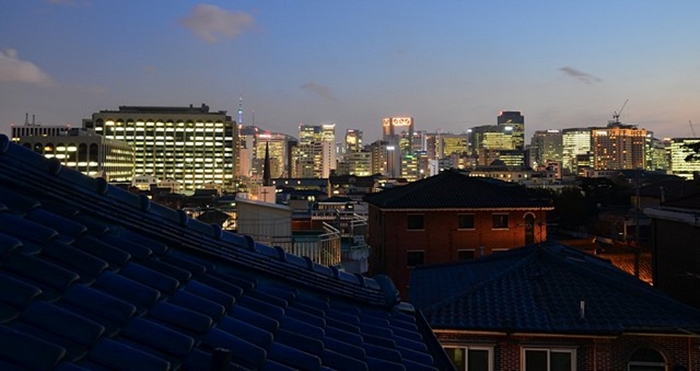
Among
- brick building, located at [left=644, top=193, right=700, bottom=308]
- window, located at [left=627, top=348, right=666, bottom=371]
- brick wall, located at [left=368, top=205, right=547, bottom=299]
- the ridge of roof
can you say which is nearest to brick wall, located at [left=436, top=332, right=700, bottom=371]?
window, located at [left=627, top=348, right=666, bottom=371]

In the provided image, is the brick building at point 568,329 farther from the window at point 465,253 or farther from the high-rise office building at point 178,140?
the high-rise office building at point 178,140

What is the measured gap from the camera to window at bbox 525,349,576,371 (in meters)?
12.0

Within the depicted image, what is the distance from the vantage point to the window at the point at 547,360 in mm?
12016

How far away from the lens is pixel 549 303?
12.8m

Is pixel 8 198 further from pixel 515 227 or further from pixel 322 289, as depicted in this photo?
pixel 515 227

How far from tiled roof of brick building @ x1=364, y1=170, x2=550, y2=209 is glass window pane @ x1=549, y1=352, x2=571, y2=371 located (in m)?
18.9

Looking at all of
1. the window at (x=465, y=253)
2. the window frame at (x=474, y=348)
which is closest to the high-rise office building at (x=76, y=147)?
the window at (x=465, y=253)

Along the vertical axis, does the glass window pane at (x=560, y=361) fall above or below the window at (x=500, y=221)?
below

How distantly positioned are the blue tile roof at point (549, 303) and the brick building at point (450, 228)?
1526 cm

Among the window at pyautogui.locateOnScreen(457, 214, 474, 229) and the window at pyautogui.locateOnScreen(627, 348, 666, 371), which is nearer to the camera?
the window at pyautogui.locateOnScreen(627, 348, 666, 371)

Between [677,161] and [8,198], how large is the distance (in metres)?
230

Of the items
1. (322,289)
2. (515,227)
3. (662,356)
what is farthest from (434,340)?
(515,227)

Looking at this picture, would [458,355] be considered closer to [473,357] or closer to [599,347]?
[473,357]

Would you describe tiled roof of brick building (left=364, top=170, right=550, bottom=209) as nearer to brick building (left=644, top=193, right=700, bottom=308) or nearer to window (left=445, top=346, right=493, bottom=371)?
brick building (left=644, top=193, right=700, bottom=308)
